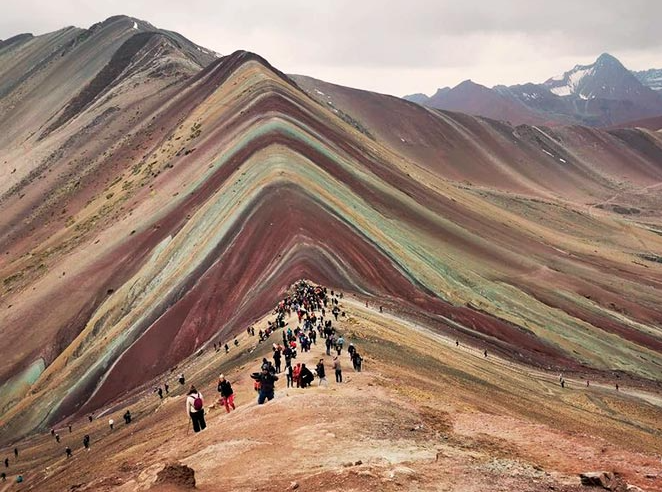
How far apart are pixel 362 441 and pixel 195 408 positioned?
5642 mm

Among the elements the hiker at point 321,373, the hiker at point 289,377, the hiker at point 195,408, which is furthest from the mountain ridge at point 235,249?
the hiker at point 195,408

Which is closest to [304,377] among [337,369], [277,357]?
[337,369]

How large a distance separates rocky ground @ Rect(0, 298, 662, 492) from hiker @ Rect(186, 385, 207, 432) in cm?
34

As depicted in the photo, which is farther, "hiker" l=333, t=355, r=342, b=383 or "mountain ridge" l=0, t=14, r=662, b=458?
"mountain ridge" l=0, t=14, r=662, b=458

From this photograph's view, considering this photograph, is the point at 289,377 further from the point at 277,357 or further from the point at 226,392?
the point at 226,392

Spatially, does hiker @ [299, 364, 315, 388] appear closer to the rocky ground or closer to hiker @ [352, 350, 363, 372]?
the rocky ground

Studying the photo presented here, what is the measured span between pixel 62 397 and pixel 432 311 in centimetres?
2935

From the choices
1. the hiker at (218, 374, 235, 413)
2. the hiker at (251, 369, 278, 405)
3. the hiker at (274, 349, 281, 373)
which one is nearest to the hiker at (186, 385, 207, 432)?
the hiker at (218, 374, 235, 413)

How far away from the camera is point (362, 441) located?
1822 cm

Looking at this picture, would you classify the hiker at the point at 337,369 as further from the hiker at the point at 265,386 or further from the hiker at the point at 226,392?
the hiker at the point at 226,392

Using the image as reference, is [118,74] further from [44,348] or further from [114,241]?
[44,348]

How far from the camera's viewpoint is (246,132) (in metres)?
84.1

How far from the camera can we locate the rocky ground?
1588 cm

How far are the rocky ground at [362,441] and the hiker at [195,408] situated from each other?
343mm
